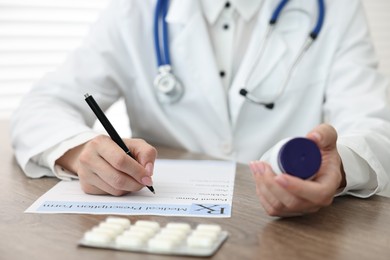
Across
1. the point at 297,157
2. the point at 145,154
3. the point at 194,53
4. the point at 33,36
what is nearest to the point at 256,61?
the point at 194,53

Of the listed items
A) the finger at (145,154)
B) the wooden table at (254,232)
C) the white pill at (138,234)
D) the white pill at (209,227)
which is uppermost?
the finger at (145,154)

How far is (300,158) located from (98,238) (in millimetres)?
271

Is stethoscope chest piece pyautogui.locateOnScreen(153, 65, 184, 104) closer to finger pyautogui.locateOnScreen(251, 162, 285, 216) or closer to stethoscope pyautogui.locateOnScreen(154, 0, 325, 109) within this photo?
stethoscope pyautogui.locateOnScreen(154, 0, 325, 109)

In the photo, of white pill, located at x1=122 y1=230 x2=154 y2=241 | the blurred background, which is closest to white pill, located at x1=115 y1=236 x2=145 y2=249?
white pill, located at x1=122 y1=230 x2=154 y2=241

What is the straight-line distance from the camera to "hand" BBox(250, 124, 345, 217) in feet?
2.38

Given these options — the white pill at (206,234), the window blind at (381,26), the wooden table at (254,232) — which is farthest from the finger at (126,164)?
the window blind at (381,26)

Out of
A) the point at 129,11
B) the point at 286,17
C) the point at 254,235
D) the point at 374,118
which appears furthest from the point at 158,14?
the point at 254,235

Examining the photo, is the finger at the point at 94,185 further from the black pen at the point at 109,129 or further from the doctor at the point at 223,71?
the doctor at the point at 223,71

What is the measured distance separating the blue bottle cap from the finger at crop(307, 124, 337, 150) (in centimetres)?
3

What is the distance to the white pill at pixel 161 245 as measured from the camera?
637mm

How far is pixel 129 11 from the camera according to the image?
4.71ft

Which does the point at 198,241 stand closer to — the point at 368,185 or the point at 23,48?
the point at 368,185

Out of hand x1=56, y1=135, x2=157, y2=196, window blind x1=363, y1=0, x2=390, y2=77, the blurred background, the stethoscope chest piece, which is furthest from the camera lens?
window blind x1=363, y1=0, x2=390, y2=77

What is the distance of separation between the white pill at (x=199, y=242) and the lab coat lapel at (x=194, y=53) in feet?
2.49
